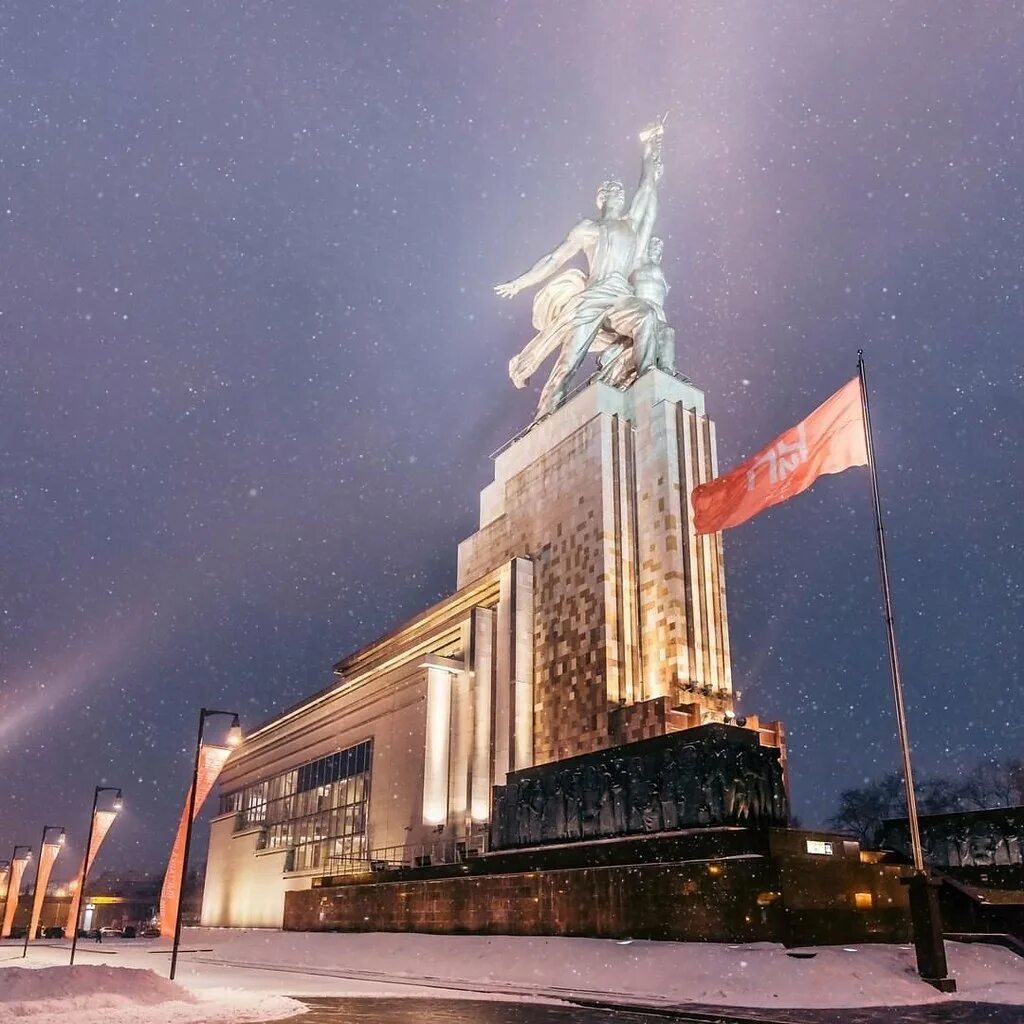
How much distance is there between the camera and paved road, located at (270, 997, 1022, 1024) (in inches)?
543

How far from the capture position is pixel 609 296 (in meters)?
46.8

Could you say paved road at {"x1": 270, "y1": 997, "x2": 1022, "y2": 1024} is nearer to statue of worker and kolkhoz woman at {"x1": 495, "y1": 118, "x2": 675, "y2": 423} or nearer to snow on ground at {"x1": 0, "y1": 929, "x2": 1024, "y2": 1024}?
snow on ground at {"x1": 0, "y1": 929, "x2": 1024, "y2": 1024}

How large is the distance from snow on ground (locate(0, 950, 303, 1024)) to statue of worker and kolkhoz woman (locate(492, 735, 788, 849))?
13100 mm

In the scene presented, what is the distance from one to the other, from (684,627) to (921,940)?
19047mm

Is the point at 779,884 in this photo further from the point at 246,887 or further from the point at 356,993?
the point at 246,887

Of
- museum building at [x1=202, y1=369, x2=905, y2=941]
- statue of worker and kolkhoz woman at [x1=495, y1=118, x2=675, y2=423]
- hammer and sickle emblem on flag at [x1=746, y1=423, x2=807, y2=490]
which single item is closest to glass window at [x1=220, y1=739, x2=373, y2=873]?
museum building at [x1=202, y1=369, x2=905, y2=941]

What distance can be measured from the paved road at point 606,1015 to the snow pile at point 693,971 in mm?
1275

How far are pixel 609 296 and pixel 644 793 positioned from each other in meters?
26.7

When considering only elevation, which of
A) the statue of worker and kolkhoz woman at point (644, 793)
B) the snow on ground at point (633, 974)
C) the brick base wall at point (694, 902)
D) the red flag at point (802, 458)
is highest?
the red flag at point (802, 458)

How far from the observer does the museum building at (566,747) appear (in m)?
24.3

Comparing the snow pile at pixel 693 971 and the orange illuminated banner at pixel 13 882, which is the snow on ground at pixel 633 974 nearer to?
the snow pile at pixel 693 971

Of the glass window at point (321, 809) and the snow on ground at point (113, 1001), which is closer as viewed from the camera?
the snow on ground at point (113, 1001)

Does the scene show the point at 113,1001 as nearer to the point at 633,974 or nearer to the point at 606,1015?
the point at 606,1015

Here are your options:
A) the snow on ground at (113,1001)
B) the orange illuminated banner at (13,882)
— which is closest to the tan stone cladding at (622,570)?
the snow on ground at (113,1001)
